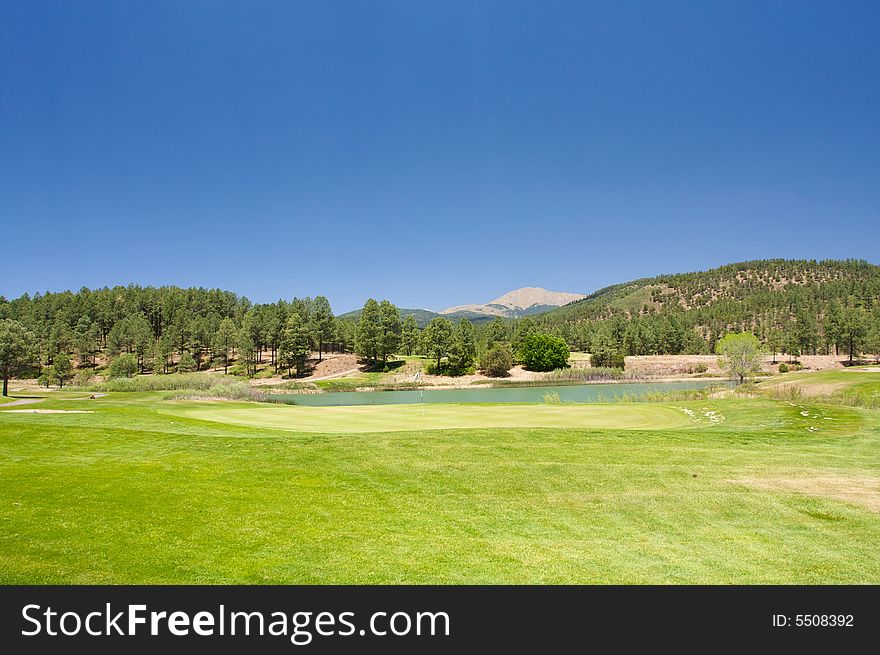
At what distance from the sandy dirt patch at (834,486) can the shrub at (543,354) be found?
87271 mm

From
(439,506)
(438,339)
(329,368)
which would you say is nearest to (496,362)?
(438,339)

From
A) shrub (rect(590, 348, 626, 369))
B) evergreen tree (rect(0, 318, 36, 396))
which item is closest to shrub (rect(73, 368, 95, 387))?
evergreen tree (rect(0, 318, 36, 396))

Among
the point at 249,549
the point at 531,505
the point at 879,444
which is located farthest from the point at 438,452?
the point at 879,444

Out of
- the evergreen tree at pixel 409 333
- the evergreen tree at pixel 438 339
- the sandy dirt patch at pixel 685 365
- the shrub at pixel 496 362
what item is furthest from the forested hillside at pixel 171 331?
the sandy dirt patch at pixel 685 365

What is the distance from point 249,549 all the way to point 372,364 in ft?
320

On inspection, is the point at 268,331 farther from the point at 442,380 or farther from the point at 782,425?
Answer: the point at 782,425

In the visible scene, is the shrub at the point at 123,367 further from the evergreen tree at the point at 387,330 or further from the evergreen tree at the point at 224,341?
the evergreen tree at the point at 387,330

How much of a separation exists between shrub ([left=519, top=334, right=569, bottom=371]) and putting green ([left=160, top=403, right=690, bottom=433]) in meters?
71.1

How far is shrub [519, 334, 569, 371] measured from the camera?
98.3 metres

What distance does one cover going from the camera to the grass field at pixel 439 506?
6734 millimetres

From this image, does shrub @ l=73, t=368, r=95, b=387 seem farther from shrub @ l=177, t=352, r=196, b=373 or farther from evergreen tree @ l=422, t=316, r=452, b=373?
evergreen tree @ l=422, t=316, r=452, b=373

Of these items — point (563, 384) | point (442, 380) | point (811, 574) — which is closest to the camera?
point (811, 574)

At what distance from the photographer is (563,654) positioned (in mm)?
5391

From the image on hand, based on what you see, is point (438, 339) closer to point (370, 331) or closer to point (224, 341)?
point (370, 331)
